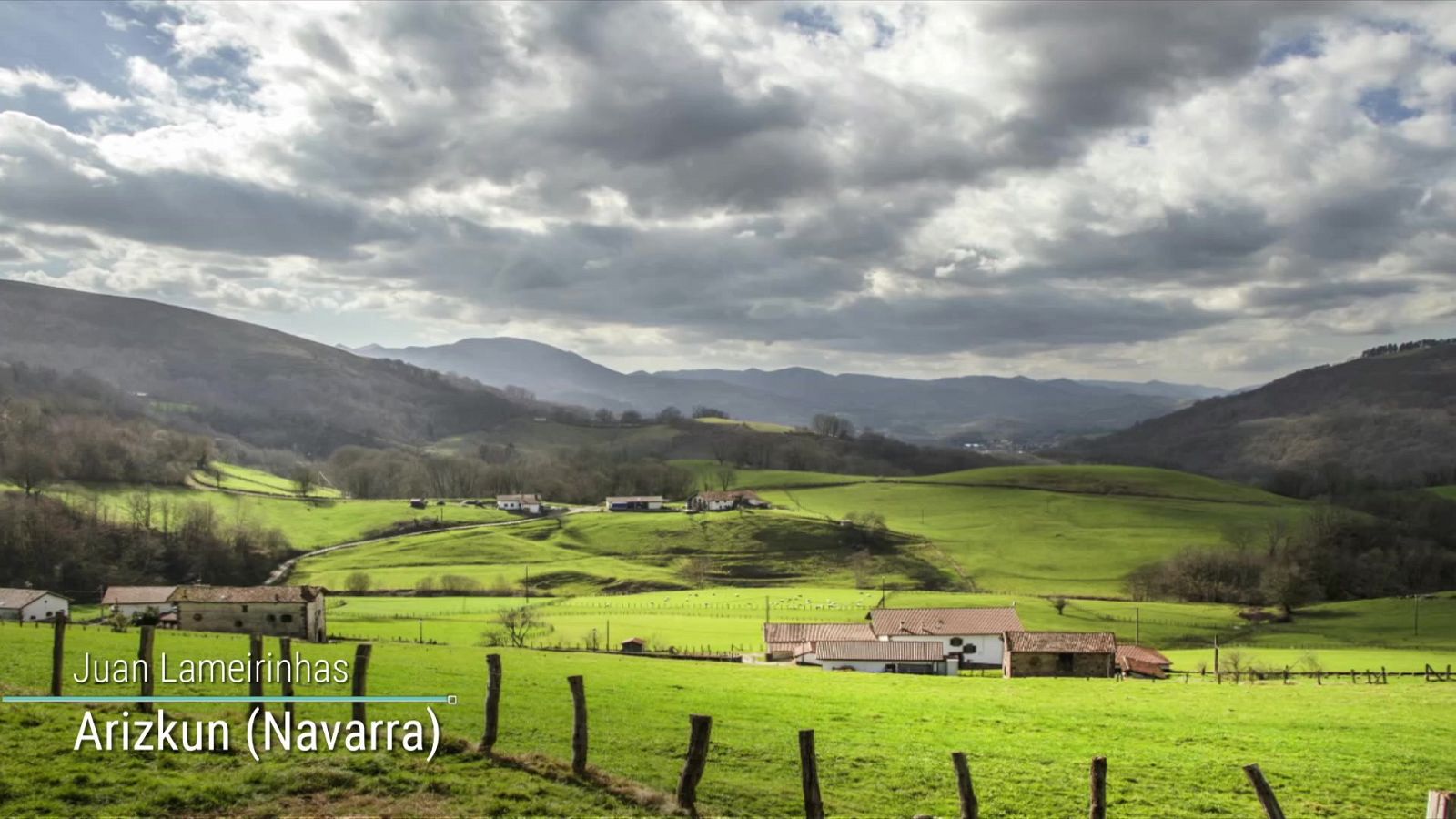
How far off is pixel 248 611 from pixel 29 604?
31437 mm

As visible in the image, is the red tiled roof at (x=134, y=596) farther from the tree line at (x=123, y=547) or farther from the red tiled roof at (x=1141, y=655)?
the red tiled roof at (x=1141, y=655)

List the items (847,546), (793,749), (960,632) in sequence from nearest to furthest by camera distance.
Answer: (793,749)
(960,632)
(847,546)

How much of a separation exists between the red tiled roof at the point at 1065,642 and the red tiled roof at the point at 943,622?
8499mm

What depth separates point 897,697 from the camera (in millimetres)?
40344

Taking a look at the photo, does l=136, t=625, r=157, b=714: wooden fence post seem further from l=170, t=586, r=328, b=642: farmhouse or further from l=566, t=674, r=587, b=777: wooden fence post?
l=170, t=586, r=328, b=642: farmhouse

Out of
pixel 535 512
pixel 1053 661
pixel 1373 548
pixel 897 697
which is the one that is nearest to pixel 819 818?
pixel 897 697

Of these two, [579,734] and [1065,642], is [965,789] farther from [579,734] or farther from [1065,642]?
[1065,642]

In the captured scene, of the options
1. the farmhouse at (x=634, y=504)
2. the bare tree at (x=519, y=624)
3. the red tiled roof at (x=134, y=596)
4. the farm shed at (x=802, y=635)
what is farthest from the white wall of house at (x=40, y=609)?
the farmhouse at (x=634, y=504)

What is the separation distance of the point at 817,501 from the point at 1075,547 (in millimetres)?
60873

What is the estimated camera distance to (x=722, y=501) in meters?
184

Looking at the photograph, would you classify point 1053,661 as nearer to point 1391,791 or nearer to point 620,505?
point 1391,791

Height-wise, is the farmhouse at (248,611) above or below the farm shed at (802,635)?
above

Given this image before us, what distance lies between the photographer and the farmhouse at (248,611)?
246 feet

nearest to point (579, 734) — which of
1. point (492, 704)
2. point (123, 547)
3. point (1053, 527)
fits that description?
point (492, 704)
